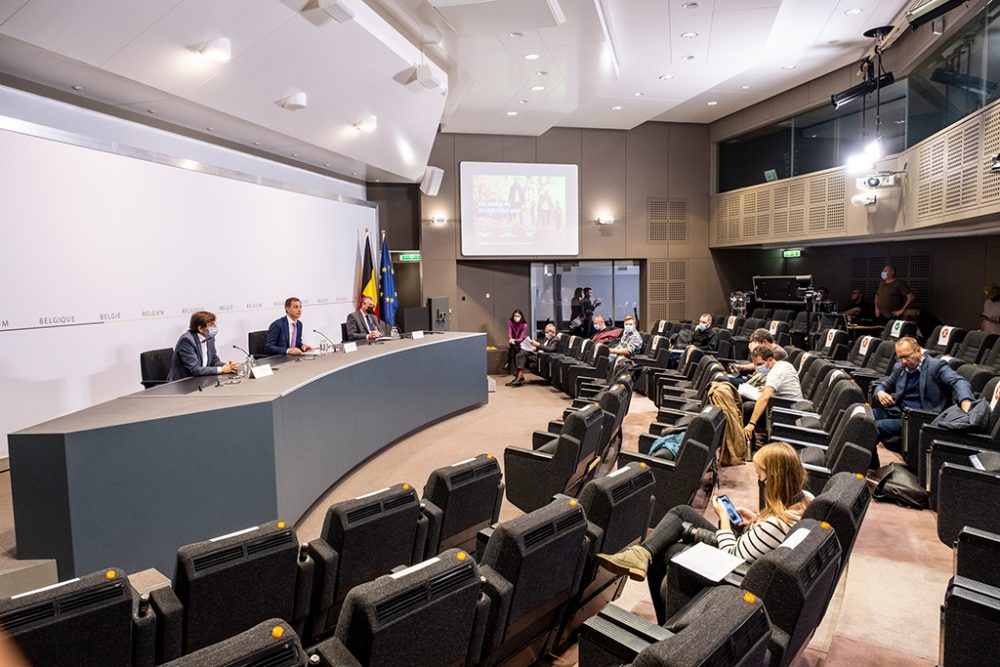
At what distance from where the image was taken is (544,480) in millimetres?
4363

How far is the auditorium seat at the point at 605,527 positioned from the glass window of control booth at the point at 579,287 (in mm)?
10243

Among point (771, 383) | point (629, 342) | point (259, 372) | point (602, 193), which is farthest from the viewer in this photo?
point (602, 193)

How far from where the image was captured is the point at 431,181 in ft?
37.4

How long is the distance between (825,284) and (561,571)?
490 inches

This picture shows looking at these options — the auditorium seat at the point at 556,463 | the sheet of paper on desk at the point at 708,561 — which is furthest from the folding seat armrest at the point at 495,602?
the auditorium seat at the point at 556,463

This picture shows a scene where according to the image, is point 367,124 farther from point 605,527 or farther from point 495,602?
point 495,602

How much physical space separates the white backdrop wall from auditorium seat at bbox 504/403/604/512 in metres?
4.12

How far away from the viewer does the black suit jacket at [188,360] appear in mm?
5039

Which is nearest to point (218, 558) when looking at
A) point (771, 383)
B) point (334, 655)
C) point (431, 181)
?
point (334, 655)

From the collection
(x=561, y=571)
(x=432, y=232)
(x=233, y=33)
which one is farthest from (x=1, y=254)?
(x=432, y=232)

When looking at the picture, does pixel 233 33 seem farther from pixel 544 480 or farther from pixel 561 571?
pixel 561 571

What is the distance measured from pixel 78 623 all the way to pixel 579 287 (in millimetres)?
12065

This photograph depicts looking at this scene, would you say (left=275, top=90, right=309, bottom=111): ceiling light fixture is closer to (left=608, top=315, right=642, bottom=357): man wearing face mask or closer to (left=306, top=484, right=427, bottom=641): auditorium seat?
(left=306, top=484, right=427, bottom=641): auditorium seat

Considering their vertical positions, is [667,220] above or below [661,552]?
above
